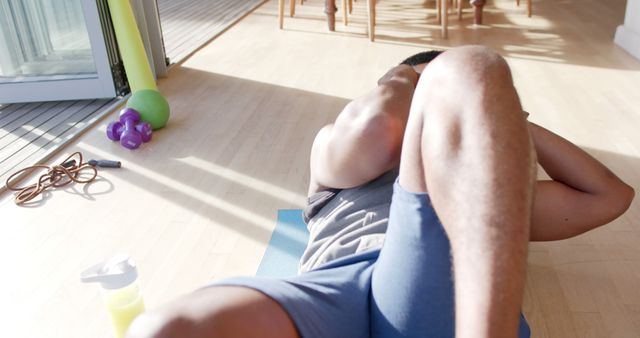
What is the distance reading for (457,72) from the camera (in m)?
0.74

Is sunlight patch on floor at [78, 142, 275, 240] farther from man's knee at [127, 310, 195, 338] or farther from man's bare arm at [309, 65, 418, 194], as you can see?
man's knee at [127, 310, 195, 338]

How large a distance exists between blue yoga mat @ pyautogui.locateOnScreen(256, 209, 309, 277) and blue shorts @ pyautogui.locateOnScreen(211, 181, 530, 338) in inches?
21.0

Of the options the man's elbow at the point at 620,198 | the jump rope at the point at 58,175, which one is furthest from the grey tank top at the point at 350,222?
the jump rope at the point at 58,175

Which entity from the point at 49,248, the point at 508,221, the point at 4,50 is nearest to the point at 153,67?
the point at 4,50

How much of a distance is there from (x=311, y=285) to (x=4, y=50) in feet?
8.85

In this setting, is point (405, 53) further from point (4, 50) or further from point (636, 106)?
point (4, 50)

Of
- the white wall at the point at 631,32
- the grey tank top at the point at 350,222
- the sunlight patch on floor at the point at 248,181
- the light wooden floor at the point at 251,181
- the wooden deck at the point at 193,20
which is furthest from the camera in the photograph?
the wooden deck at the point at 193,20

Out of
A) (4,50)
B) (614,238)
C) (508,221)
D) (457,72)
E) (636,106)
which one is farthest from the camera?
(4,50)

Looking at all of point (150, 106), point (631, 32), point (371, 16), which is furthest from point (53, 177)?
point (631, 32)

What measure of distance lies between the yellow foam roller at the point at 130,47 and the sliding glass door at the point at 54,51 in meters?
0.09

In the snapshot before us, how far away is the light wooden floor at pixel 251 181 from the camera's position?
4.71 ft

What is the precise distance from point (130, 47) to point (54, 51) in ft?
2.00

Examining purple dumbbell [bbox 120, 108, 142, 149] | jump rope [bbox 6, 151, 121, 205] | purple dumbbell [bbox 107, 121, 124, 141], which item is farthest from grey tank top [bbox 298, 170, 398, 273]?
purple dumbbell [bbox 107, 121, 124, 141]

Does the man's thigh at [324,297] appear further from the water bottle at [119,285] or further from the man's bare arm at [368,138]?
the water bottle at [119,285]
